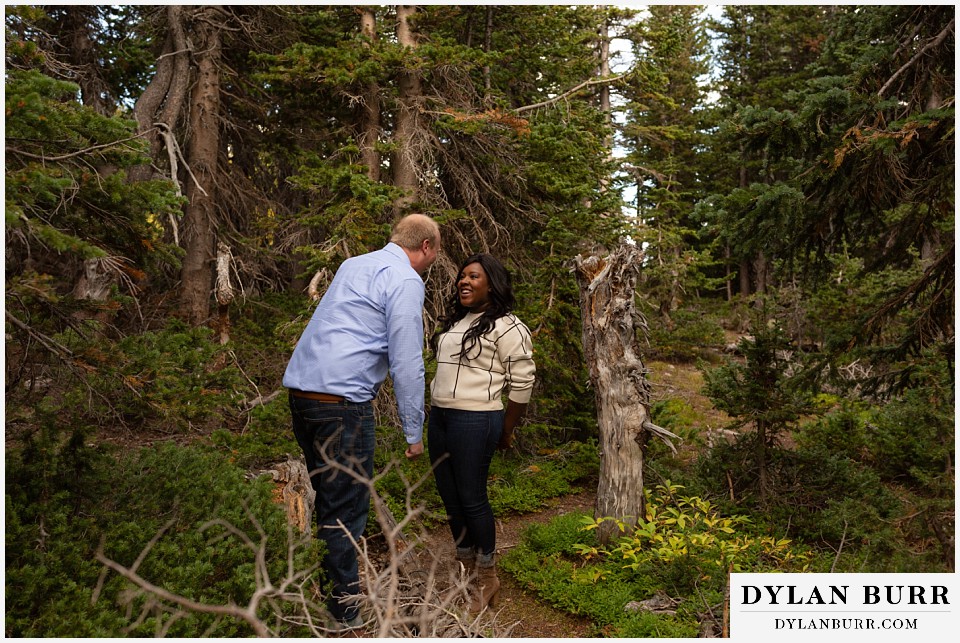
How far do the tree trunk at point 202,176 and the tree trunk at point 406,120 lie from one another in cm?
274

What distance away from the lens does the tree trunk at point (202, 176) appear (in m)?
9.01

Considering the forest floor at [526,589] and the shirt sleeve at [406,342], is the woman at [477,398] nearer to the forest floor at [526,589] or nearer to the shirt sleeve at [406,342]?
the forest floor at [526,589]

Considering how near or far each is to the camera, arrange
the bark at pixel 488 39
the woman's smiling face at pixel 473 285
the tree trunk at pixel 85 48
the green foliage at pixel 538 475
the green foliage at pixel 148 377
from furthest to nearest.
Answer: the bark at pixel 488 39 → the tree trunk at pixel 85 48 → the green foliage at pixel 538 475 → the woman's smiling face at pixel 473 285 → the green foliage at pixel 148 377

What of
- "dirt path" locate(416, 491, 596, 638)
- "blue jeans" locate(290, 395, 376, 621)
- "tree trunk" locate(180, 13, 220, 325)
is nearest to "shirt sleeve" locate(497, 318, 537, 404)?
"blue jeans" locate(290, 395, 376, 621)

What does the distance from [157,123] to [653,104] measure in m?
18.3

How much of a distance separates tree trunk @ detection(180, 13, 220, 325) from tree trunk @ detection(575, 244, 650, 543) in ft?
19.3

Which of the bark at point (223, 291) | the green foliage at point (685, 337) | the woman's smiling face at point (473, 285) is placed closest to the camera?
the woman's smiling face at point (473, 285)

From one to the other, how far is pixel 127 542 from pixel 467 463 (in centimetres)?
216

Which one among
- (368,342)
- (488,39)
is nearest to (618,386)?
(368,342)

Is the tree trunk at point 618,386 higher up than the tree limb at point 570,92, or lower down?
lower down

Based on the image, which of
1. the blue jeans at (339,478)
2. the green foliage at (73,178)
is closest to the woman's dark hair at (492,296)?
the blue jeans at (339,478)

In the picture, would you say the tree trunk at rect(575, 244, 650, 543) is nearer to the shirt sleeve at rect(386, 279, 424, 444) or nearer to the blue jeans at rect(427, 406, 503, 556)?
the blue jeans at rect(427, 406, 503, 556)

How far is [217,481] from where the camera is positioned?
453cm

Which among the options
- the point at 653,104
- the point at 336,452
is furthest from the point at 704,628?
the point at 653,104
